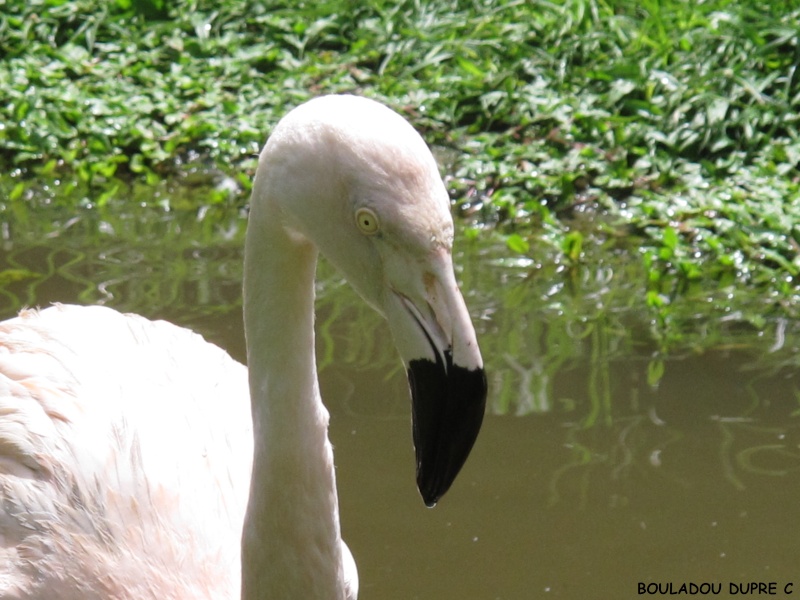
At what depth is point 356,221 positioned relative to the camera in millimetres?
2297

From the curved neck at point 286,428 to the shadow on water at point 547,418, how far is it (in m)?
1.25

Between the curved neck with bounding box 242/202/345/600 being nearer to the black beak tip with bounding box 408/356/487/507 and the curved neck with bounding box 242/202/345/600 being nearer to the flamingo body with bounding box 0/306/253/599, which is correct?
the black beak tip with bounding box 408/356/487/507

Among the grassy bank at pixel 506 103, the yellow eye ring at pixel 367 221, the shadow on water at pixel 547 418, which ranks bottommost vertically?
the shadow on water at pixel 547 418

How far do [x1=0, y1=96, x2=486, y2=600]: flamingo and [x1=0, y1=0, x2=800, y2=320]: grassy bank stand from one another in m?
2.58

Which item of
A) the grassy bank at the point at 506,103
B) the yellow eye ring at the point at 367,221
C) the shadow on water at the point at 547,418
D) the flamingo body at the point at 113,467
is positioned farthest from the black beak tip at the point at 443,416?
the grassy bank at the point at 506,103

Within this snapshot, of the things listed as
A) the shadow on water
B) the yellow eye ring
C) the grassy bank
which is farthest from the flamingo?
the grassy bank

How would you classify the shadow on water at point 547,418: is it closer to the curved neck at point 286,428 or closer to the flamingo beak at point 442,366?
the curved neck at point 286,428

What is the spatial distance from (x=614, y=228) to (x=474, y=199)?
0.74 m

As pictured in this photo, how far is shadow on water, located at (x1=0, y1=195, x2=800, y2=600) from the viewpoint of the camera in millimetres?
3906

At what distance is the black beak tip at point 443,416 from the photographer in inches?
88.6

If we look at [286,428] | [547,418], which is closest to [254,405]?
[286,428]

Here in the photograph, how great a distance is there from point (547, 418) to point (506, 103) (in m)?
2.63

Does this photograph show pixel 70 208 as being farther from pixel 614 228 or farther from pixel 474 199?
pixel 614 228

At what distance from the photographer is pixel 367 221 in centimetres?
228
